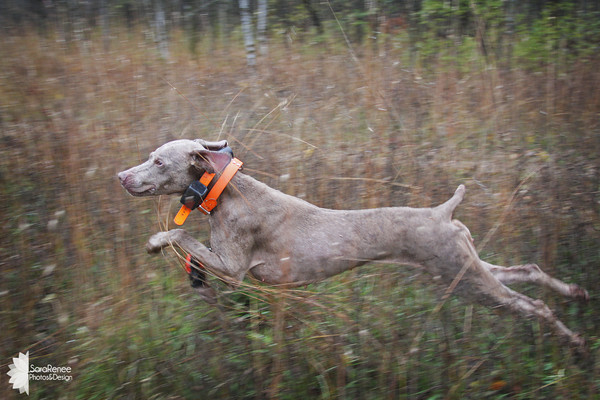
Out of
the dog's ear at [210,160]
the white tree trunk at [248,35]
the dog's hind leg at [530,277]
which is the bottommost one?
the dog's hind leg at [530,277]

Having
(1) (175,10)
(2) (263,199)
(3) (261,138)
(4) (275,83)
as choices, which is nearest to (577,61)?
(4) (275,83)

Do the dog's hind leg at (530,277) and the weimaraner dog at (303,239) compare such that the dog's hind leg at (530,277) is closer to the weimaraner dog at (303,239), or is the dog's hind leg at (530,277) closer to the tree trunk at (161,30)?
the weimaraner dog at (303,239)

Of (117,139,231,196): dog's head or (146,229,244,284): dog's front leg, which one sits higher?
(117,139,231,196): dog's head

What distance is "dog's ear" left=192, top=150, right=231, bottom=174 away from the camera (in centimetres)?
433

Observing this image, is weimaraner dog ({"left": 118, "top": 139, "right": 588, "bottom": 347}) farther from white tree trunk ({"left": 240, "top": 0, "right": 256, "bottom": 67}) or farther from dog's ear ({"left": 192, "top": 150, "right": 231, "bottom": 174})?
white tree trunk ({"left": 240, "top": 0, "right": 256, "bottom": 67})

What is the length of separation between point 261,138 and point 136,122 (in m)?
1.59

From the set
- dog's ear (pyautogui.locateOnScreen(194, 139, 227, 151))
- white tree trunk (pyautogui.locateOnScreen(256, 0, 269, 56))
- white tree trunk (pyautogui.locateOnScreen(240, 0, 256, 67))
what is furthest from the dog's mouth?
white tree trunk (pyautogui.locateOnScreen(256, 0, 269, 56))

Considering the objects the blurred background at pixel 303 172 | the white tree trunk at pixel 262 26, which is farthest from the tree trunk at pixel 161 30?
the white tree trunk at pixel 262 26

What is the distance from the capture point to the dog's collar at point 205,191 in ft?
14.0

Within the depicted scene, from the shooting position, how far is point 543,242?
18.5 ft

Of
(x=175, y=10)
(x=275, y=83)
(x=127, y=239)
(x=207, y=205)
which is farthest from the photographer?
(x=175, y=10)

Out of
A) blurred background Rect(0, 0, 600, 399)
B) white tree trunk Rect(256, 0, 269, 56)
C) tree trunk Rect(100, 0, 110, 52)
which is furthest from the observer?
white tree trunk Rect(256, 0, 269, 56)

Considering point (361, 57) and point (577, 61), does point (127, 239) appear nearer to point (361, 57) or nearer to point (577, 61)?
point (361, 57)

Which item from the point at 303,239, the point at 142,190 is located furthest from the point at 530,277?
the point at 142,190
